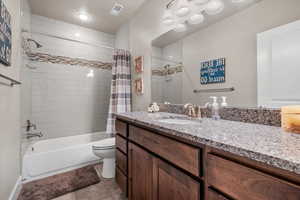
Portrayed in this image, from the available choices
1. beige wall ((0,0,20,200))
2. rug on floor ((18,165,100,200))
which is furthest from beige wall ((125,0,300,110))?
beige wall ((0,0,20,200))

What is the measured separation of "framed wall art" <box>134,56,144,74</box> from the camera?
2.29m

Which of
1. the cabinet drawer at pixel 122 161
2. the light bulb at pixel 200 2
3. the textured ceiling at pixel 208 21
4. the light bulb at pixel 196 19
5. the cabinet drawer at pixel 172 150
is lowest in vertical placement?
the cabinet drawer at pixel 122 161

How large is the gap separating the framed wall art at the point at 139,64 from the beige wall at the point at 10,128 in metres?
1.46

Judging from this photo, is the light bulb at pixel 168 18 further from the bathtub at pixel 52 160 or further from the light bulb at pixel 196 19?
the bathtub at pixel 52 160

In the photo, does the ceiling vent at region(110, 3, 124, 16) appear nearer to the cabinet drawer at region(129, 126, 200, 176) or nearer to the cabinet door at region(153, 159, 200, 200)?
the cabinet drawer at region(129, 126, 200, 176)

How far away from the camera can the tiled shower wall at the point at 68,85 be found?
2.60 metres

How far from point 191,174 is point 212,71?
933mm

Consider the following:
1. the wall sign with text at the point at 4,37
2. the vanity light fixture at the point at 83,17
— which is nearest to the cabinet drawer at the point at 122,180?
the wall sign with text at the point at 4,37

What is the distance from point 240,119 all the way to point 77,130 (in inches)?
113

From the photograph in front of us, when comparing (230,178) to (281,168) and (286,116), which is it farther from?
(286,116)

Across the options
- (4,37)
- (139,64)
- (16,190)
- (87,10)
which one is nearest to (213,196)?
(4,37)

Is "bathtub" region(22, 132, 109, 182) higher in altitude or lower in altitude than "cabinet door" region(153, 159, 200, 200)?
lower

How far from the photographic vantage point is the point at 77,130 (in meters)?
2.96

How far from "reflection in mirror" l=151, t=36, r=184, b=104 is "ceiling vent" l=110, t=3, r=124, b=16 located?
0.90m
